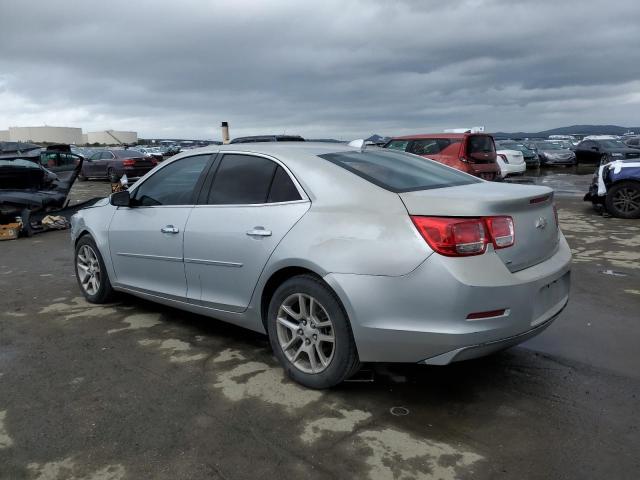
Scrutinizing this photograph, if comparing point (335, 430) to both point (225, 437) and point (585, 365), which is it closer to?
point (225, 437)

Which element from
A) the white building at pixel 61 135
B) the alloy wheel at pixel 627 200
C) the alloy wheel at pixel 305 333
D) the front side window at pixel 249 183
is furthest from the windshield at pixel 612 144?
the white building at pixel 61 135

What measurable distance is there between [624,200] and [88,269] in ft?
31.4

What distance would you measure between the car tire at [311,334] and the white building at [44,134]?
106 meters

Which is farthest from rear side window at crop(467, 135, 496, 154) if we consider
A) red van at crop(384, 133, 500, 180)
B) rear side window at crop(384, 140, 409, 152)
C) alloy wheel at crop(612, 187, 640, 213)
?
alloy wheel at crop(612, 187, 640, 213)

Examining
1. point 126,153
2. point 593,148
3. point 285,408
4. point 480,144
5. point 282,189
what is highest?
point 126,153

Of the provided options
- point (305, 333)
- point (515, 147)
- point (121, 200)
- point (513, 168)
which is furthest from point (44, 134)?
point (305, 333)

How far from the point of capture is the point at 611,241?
27.0 ft

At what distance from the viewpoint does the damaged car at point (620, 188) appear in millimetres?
10398

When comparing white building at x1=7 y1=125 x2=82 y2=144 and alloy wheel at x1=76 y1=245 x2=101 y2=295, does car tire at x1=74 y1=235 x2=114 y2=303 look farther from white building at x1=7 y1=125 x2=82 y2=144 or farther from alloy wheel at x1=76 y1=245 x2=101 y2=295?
white building at x1=7 y1=125 x2=82 y2=144

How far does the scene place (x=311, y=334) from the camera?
3400mm

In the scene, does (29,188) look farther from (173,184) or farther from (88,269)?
(173,184)

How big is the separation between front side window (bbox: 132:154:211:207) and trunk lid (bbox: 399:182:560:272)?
1.88 m

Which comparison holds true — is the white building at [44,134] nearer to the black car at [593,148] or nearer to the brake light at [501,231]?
the black car at [593,148]

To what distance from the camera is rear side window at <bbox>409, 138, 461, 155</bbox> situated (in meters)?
11.9
